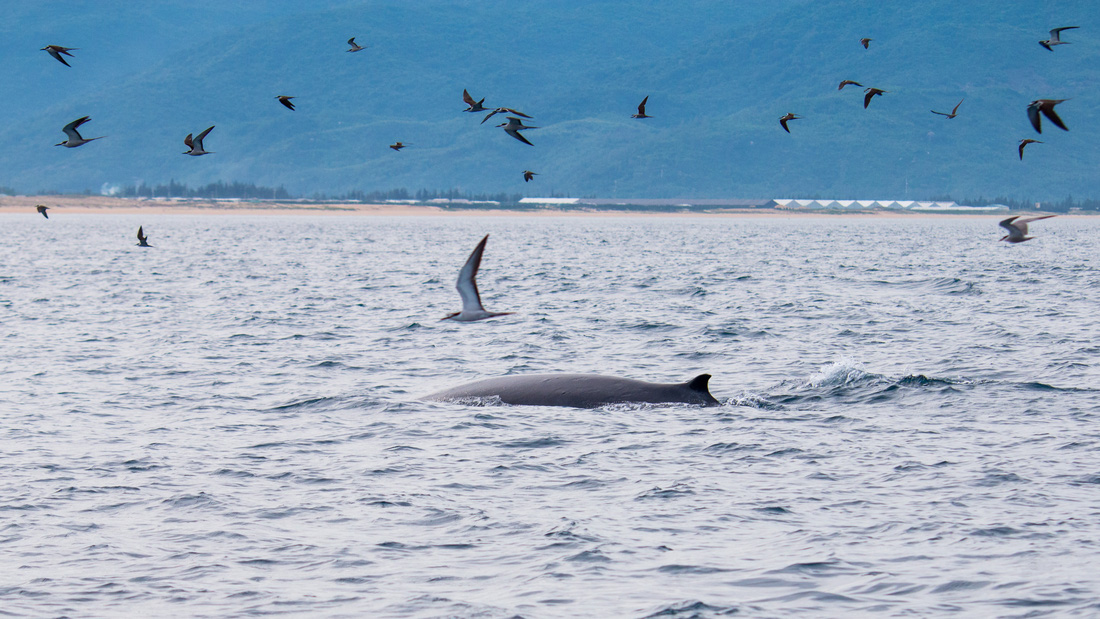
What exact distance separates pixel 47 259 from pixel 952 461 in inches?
3099

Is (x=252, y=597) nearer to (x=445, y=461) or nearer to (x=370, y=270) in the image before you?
(x=445, y=461)

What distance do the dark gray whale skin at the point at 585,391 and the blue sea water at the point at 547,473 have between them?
458 millimetres

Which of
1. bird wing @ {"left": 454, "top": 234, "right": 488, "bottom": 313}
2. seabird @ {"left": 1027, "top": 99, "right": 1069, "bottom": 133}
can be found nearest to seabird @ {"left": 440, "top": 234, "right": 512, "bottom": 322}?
bird wing @ {"left": 454, "top": 234, "right": 488, "bottom": 313}

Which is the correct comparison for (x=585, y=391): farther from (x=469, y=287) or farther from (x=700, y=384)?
(x=469, y=287)

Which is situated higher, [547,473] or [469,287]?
[469,287]

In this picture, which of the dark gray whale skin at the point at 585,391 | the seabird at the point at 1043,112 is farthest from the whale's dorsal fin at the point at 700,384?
the seabird at the point at 1043,112

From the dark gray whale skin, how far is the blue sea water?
46 centimetres

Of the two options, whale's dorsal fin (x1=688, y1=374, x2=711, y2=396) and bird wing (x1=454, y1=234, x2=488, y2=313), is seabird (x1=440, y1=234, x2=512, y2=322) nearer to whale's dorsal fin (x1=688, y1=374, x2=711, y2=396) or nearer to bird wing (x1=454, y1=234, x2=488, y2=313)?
bird wing (x1=454, y1=234, x2=488, y2=313)

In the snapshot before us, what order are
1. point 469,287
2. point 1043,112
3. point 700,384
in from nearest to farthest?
1. point 469,287
2. point 1043,112
3. point 700,384

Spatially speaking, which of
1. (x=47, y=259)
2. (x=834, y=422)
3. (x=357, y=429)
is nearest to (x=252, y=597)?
(x=357, y=429)

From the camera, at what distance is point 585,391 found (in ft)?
75.5

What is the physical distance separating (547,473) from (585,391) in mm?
5204

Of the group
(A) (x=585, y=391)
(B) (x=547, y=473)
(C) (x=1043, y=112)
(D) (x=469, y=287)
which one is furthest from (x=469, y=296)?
(C) (x=1043, y=112)

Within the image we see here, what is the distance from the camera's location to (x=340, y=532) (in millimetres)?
14867
